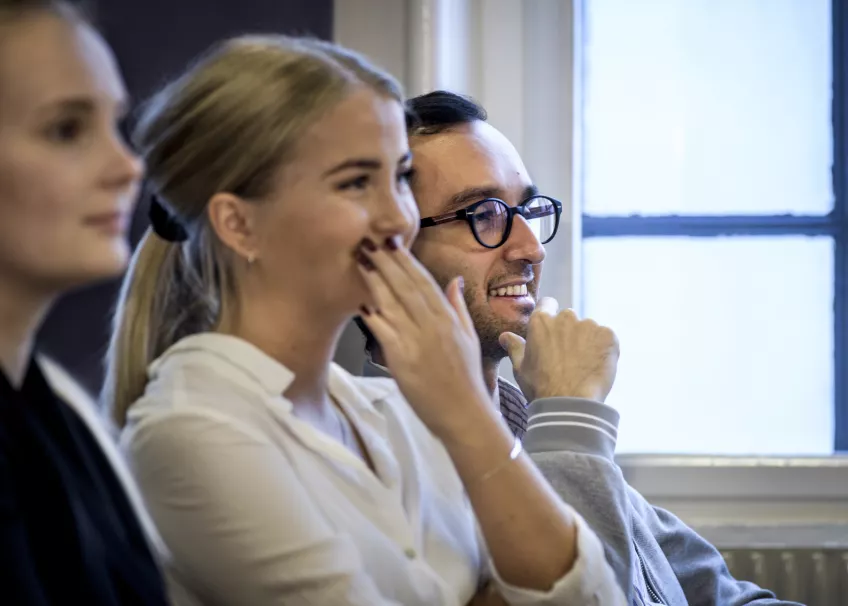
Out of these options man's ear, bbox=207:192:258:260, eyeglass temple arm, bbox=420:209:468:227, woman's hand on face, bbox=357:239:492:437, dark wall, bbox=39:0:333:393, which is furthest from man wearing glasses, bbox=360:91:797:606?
man's ear, bbox=207:192:258:260

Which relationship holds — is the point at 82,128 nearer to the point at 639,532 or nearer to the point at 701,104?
the point at 639,532

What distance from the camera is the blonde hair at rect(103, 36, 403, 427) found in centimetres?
82

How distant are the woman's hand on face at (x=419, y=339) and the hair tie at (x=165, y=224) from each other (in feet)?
0.48

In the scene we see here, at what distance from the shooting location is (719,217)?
2090 mm

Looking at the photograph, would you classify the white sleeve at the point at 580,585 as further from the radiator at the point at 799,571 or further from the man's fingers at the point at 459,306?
the radiator at the point at 799,571

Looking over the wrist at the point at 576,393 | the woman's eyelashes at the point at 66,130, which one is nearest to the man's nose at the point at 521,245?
the wrist at the point at 576,393

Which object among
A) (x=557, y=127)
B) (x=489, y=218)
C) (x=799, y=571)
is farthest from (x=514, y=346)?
(x=799, y=571)

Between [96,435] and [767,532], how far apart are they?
1498 mm

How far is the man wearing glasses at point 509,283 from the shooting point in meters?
1.23

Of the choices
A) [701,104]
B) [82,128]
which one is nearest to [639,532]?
[82,128]

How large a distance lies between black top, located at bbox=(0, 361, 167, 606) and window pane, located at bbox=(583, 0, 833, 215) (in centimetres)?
155

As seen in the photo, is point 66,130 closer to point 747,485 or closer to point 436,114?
point 436,114

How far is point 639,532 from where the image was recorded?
1296 millimetres

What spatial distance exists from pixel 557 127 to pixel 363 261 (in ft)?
3.78
